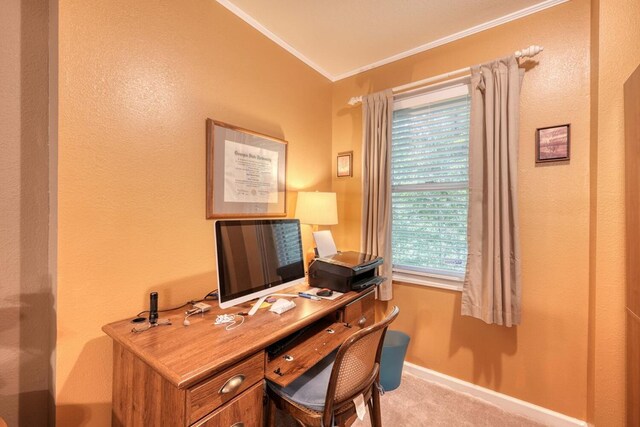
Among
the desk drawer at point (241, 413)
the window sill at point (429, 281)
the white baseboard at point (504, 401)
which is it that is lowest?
the white baseboard at point (504, 401)

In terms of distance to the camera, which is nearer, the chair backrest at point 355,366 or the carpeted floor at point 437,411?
the chair backrest at point 355,366

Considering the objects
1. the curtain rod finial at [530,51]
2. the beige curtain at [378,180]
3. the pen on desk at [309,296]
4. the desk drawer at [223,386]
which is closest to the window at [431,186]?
the beige curtain at [378,180]

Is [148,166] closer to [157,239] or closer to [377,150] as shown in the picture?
[157,239]

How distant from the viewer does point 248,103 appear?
1820mm

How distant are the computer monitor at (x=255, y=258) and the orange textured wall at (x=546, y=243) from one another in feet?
4.24

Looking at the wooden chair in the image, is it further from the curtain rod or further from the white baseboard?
the curtain rod

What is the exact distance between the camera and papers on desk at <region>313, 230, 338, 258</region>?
6.60 ft

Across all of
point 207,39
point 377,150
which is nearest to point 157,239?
point 207,39

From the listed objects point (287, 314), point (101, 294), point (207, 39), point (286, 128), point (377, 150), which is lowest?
point (287, 314)

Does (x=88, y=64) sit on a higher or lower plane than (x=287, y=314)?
higher

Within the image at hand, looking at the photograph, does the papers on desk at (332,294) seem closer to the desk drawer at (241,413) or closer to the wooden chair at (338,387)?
the wooden chair at (338,387)

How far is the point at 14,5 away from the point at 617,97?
2.80 metres

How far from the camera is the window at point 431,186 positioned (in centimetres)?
201

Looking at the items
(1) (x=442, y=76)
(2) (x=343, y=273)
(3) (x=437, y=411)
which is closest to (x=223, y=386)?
(2) (x=343, y=273)
